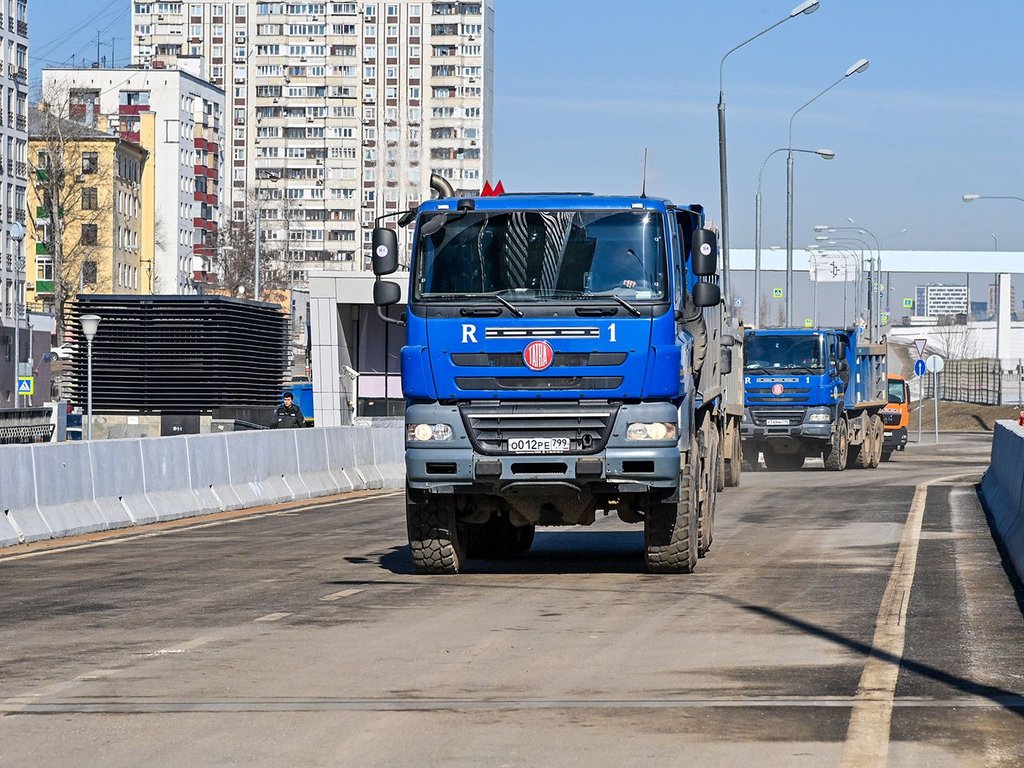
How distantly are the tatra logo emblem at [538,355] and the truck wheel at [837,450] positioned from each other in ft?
83.8

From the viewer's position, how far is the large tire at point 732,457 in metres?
30.0

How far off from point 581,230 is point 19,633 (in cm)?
522

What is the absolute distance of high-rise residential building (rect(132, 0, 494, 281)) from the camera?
176375mm

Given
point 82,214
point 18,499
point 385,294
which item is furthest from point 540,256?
point 82,214

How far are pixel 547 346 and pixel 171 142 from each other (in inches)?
5082

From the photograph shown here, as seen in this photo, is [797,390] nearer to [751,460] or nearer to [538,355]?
[751,460]

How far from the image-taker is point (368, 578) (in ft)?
48.8

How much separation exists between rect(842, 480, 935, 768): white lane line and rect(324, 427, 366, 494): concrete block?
15391 mm

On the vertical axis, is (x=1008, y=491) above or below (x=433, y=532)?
below

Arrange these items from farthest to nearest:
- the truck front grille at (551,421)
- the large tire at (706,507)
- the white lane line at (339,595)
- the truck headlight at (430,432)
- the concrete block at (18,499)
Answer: the concrete block at (18,499) → the large tire at (706,507) → the truck headlight at (430,432) → the truck front grille at (551,421) → the white lane line at (339,595)

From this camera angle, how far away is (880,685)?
8.80 m

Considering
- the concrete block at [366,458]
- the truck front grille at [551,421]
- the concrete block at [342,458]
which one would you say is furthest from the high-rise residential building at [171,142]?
the truck front grille at [551,421]

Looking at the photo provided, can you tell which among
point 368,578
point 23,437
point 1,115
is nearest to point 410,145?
point 1,115

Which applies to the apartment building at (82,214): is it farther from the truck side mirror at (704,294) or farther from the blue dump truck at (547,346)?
the truck side mirror at (704,294)
